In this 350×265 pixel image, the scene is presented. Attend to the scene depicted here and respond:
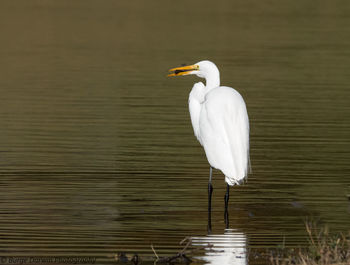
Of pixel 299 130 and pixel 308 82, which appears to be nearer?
pixel 299 130

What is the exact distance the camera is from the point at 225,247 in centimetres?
945

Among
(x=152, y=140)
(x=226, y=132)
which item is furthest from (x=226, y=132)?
(x=152, y=140)

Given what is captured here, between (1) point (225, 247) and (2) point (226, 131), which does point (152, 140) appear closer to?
(2) point (226, 131)

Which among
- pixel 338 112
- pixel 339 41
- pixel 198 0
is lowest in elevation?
pixel 338 112

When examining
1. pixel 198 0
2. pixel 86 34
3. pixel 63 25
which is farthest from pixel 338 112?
pixel 198 0

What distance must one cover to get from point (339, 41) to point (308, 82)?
31.6ft

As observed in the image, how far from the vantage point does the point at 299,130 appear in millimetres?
17312

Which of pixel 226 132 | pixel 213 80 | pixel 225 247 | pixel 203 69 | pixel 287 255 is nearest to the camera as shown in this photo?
pixel 287 255

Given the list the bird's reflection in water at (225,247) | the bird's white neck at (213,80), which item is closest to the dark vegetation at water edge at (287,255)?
the bird's reflection in water at (225,247)

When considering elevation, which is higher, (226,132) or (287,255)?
(226,132)

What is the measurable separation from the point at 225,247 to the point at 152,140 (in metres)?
6.65

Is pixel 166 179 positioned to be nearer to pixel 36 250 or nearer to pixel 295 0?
pixel 36 250

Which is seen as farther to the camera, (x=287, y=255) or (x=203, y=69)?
(x=203, y=69)

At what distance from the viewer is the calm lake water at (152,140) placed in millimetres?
10164
